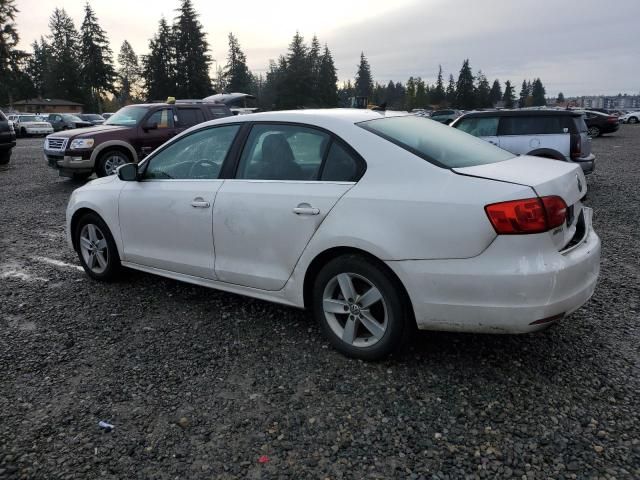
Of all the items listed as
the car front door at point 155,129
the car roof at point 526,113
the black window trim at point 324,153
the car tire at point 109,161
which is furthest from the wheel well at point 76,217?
the car roof at point 526,113

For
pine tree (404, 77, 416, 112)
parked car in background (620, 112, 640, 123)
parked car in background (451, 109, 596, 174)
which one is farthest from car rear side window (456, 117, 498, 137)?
pine tree (404, 77, 416, 112)

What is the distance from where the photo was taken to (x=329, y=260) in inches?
128

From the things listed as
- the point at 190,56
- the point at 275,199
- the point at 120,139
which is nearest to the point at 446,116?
the point at 120,139

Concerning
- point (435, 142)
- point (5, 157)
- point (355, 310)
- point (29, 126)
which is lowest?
point (5, 157)

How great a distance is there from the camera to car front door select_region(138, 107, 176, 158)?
37.1ft

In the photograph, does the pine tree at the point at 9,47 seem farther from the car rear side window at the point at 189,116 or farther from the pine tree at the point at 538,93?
the pine tree at the point at 538,93

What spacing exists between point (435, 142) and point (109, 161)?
9409 millimetres

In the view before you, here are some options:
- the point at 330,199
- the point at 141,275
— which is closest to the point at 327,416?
the point at 330,199

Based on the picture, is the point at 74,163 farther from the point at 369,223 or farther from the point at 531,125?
the point at 369,223

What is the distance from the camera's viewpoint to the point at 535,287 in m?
2.66

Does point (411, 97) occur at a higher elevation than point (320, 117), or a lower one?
higher

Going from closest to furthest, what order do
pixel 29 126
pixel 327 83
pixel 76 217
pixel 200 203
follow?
pixel 200 203 → pixel 76 217 → pixel 29 126 → pixel 327 83

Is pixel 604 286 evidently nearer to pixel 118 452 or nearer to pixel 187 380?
pixel 187 380

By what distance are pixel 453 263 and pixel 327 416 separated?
109 centimetres
